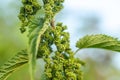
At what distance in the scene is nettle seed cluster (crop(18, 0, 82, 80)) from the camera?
319cm

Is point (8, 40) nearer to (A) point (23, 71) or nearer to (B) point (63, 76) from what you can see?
(A) point (23, 71)

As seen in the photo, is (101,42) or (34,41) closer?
(34,41)

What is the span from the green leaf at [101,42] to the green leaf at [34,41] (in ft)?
1.40

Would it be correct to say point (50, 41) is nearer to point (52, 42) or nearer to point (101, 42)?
point (52, 42)

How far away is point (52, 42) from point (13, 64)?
1.09ft

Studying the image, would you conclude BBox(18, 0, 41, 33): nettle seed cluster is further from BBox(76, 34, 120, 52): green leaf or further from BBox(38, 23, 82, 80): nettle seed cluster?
BBox(76, 34, 120, 52): green leaf

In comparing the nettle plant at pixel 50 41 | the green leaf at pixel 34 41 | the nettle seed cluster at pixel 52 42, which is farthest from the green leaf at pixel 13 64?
the green leaf at pixel 34 41

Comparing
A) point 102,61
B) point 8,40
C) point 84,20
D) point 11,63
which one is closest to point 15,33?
point 8,40

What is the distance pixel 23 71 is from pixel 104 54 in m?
11.4

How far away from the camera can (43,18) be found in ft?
11.0

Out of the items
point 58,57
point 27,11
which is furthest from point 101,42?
point 27,11

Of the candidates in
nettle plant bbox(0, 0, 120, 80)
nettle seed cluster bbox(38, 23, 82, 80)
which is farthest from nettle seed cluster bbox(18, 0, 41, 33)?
nettle seed cluster bbox(38, 23, 82, 80)

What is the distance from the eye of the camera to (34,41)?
120 inches

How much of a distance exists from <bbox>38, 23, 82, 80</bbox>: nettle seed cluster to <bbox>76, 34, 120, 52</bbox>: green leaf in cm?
22
